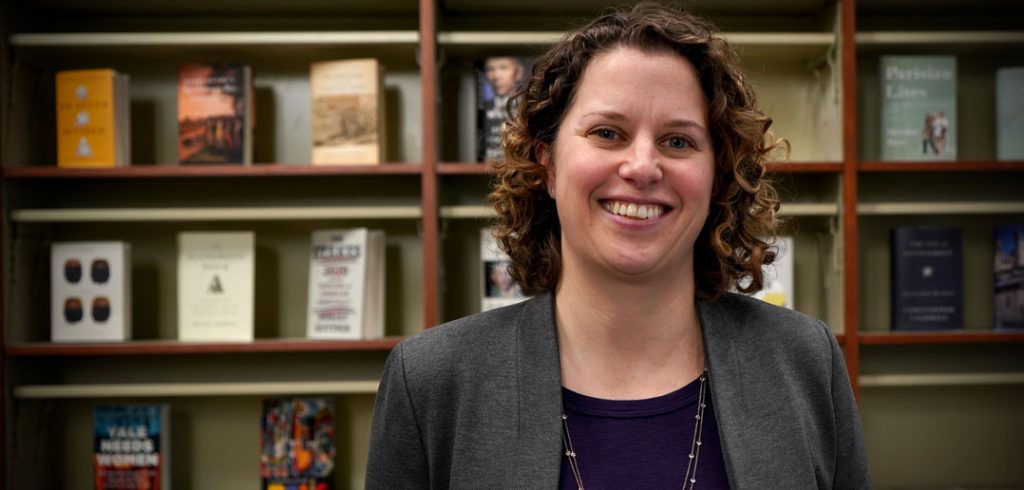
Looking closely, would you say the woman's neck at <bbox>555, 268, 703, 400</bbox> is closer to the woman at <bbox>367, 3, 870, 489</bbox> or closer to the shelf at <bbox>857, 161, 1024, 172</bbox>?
the woman at <bbox>367, 3, 870, 489</bbox>

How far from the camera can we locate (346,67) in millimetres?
2584

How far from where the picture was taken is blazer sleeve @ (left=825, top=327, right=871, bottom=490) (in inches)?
44.8

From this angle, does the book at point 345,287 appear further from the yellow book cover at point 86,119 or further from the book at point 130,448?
the yellow book cover at point 86,119

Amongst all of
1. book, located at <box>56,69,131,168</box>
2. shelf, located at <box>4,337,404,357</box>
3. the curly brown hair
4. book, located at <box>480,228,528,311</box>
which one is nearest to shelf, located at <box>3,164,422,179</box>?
book, located at <box>56,69,131,168</box>

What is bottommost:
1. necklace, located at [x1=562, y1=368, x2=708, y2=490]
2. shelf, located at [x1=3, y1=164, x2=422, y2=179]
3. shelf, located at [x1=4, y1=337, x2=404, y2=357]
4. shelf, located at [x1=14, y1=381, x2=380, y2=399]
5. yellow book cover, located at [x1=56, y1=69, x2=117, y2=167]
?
shelf, located at [x1=14, y1=381, x2=380, y2=399]

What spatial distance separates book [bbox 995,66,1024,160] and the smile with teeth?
7.06 ft

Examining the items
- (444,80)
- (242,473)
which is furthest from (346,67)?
(242,473)

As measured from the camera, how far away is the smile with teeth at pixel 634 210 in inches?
41.6

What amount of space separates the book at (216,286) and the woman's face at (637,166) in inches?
69.8

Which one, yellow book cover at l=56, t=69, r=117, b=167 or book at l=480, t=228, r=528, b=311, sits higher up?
yellow book cover at l=56, t=69, r=117, b=167

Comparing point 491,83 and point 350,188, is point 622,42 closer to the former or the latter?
point 491,83

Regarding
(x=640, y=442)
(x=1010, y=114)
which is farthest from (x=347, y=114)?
(x=1010, y=114)

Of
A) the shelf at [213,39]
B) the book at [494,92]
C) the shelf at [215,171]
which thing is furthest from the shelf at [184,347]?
the shelf at [213,39]

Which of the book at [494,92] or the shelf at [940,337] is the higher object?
the book at [494,92]
